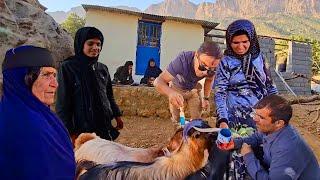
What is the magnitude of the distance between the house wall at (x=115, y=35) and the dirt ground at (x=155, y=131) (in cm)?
731

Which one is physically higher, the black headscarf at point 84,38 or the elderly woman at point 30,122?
the black headscarf at point 84,38

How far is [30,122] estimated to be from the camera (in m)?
2.09

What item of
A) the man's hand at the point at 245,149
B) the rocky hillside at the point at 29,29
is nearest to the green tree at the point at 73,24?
the rocky hillside at the point at 29,29

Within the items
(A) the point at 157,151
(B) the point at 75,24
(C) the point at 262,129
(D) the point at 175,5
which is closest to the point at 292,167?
(C) the point at 262,129

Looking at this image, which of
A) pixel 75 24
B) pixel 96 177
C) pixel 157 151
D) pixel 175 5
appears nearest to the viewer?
pixel 96 177

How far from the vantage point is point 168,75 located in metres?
3.67

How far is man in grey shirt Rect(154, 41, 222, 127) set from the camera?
11.3 feet

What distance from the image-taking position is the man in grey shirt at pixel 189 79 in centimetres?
343

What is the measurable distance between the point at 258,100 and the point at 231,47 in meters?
0.40

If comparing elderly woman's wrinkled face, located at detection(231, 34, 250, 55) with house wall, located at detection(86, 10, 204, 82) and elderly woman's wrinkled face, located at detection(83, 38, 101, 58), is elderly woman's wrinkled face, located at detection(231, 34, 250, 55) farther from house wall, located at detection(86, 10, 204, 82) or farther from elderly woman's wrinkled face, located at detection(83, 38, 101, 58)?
house wall, located at detection(86, 10, 204, 82)

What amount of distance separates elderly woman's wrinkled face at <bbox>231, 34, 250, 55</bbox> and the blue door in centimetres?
1459

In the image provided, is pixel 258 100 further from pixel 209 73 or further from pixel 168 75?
pixel 168 75

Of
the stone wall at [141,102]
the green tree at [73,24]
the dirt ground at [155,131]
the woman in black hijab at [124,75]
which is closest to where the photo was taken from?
the dirt ground at [155,131]

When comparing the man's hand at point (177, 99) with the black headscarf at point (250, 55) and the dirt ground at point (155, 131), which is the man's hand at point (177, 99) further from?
the dirt ground at point (155, 131)
